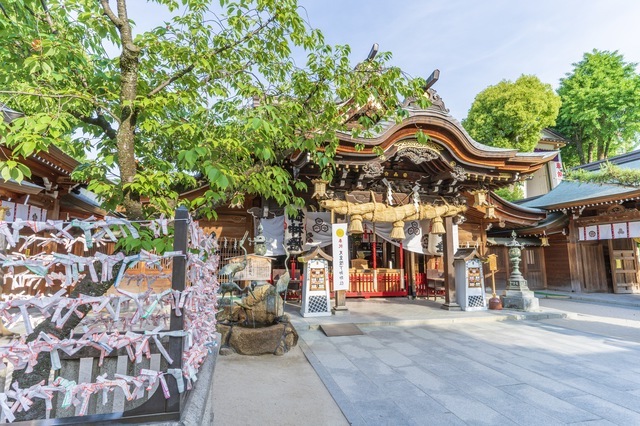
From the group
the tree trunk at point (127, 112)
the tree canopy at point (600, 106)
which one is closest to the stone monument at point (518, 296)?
the tree trunk at point (127, 112)

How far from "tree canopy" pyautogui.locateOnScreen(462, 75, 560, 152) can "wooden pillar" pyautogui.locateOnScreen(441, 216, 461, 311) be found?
1203cm

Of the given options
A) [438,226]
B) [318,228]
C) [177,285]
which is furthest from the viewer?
[318,228]

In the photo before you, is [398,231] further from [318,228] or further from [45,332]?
[45,332]

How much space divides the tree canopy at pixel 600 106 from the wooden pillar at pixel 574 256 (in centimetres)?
1191

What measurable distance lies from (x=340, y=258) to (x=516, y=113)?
16380 mm

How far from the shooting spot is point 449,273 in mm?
9570

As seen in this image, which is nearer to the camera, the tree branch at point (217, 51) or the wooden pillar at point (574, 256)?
the tree branch at point (217, 51)

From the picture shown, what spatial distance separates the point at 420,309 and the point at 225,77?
815 centimetres

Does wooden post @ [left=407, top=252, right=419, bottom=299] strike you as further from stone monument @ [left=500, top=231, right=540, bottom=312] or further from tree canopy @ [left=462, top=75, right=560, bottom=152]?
tree canopy @ [left=462, top=75, right=560, bottom=152]

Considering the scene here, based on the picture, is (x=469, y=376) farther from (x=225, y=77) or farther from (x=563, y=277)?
(x=563, y=277)

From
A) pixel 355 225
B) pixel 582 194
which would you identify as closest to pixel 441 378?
pixel 355 225

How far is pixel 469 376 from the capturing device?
4.58 metres

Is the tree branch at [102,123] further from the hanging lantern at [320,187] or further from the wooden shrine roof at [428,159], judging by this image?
the hanging lantern at [320,187]

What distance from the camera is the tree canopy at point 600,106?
813 inches
